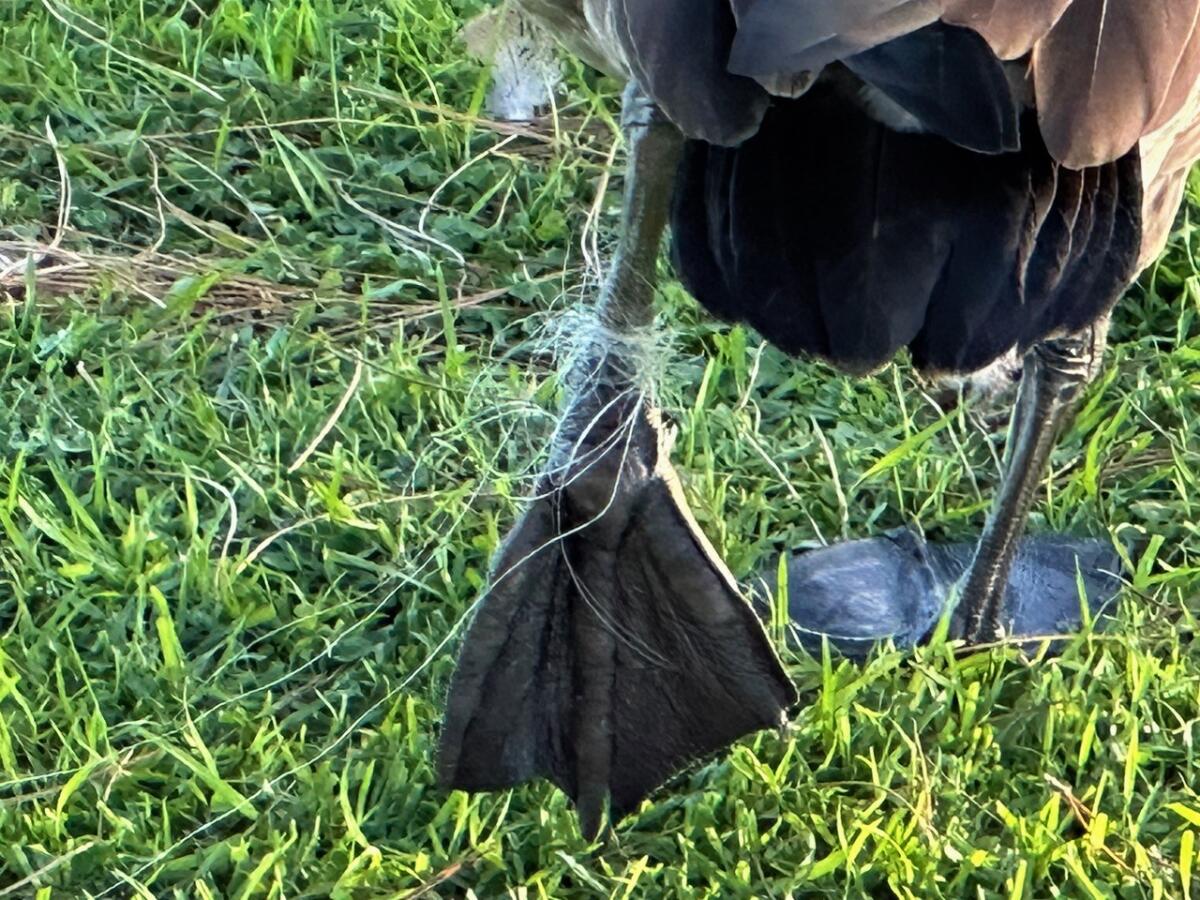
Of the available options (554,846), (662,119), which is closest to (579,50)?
(662,119)

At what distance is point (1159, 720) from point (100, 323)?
1.97 m

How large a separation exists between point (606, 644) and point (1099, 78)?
1.11m

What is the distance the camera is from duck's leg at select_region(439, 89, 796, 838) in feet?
8.24

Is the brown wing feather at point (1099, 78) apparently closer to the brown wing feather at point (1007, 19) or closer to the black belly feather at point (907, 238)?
the brown wing feather at point (1007, 19)

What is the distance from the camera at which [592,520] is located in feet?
8.32

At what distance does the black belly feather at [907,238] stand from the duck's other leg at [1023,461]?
2.15 ft

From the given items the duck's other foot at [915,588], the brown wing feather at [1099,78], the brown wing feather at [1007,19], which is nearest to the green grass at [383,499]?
the duck's other foot at [915,588]

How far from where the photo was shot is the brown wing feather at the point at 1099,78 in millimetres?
1826

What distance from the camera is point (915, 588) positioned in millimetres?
3039

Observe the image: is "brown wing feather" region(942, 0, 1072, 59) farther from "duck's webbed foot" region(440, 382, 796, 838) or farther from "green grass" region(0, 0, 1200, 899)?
"green grass" region(0, 0, 1200, 899)

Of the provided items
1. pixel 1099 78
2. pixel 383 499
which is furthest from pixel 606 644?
pixel 1099 78

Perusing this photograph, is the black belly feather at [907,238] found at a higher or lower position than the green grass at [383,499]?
higher

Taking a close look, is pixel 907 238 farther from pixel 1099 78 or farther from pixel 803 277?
pixel 1099 78

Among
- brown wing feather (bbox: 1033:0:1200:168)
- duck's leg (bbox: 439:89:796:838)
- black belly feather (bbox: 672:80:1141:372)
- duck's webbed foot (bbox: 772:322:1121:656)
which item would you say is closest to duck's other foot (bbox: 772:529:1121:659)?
duck's webbed foot (bbox: 772:322:1121:656)
